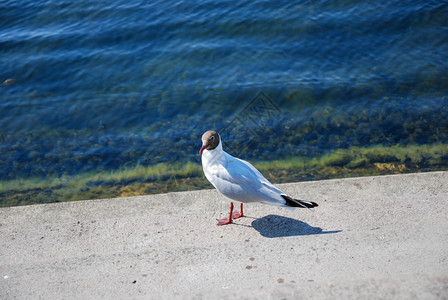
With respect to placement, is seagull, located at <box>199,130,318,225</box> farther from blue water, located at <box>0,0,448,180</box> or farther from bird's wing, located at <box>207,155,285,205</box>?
blue water, located at <box>0,0,448,180</box>

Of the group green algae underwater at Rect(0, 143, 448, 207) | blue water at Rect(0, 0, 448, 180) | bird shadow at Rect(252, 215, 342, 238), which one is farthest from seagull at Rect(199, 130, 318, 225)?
blue water at Rect(0, 0, 448, 180)

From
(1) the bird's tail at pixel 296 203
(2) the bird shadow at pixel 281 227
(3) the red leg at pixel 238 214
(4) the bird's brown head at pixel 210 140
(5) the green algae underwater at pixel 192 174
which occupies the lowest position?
(5) the green algae underwater at pixel 192 174

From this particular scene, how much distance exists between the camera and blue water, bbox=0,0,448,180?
23.5 ft

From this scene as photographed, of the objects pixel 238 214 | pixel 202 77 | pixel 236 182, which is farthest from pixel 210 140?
pixel 202 77

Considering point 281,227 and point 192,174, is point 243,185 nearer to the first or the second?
point 281,227

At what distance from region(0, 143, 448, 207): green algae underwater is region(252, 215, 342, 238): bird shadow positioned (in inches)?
71.5

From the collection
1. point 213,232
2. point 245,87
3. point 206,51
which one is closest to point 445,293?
point 213,232

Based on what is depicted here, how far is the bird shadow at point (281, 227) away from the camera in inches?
161

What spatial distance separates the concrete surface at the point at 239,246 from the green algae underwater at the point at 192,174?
1.41 metres

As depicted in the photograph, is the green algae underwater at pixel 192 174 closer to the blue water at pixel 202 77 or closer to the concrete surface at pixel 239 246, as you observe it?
the blue water at pixel 202 77

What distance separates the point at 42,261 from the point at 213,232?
5.21ft

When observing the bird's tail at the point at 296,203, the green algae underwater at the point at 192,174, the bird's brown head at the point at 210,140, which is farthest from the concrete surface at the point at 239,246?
the green algae underwater at the point at 192,174

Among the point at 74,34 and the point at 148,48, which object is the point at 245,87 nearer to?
the point at 148,48

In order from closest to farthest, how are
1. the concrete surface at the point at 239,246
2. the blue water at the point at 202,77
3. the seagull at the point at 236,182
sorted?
the concrete surface at the point at 239,246, the seagull at the point at 236,182, the blue water at the point at 202,77
